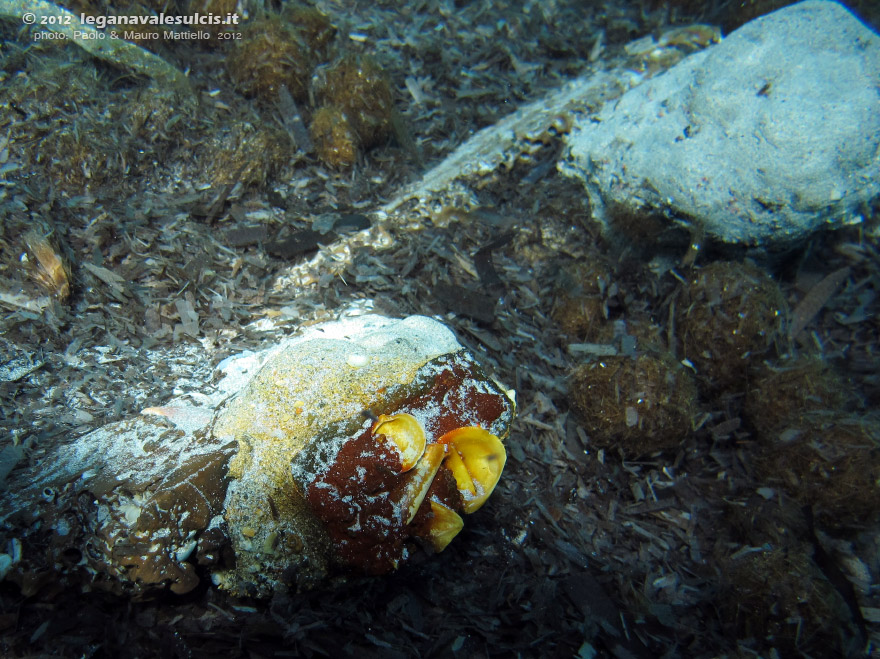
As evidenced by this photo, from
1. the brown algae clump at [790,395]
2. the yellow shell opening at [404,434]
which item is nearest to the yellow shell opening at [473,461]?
the yellow shell opening at [404,434]

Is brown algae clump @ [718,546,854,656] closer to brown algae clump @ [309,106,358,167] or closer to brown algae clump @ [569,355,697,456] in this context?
brown algae clump @ [569,355,697,456]

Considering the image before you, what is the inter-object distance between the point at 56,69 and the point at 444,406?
374cm

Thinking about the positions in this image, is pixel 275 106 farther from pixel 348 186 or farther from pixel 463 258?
pixel 463 258

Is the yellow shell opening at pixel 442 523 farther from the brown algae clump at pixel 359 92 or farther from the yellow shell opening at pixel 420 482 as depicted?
the brown algae clump at pixel 359 92

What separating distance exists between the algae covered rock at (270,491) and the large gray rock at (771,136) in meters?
2.44

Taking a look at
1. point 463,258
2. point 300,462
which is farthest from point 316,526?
point 463,258

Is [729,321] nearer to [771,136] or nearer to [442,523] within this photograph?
[771,136]

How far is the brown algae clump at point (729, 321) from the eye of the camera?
2832 mm

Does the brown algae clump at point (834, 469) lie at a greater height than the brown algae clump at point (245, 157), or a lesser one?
lesser

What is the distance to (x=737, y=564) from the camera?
2.35m

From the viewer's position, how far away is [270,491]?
179 cm

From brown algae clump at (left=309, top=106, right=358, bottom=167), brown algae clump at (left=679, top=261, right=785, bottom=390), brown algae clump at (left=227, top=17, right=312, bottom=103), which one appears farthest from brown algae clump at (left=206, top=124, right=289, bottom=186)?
brown algae clump at (left=679, top=261, right=785, bottom=390)

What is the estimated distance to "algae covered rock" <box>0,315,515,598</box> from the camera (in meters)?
1.69

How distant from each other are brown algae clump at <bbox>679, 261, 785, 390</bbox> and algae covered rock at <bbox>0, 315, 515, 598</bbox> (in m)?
1.85
